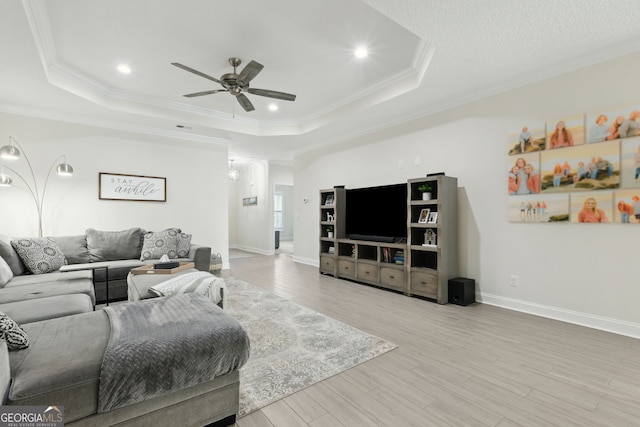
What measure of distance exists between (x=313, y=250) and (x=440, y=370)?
4626 mm

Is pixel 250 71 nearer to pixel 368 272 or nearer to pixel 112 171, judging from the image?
pixel 368 272

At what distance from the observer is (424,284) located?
13.1 ft

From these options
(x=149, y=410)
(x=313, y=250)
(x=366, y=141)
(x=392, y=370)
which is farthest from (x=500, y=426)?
(x=313, y=250)

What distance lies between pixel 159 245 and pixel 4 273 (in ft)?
5.63

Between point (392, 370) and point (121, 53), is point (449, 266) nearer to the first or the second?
point (392, 370)

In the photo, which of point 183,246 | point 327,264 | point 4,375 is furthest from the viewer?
point 327,264

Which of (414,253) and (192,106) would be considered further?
(192,106)

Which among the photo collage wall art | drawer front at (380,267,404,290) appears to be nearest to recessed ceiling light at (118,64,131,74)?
drawer front at (380,267,404,290)

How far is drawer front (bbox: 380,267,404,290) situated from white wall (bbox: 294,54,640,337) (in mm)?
666

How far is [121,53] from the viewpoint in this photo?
3.33 m

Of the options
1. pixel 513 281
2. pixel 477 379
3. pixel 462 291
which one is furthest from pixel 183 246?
pixel 513 281

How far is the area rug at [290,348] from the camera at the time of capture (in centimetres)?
198

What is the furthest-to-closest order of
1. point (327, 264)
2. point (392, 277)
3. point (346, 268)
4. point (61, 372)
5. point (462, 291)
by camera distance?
point (327, 264) → point (346, 268) → point (392, 277) → point (462, 291) → point (61, 372)

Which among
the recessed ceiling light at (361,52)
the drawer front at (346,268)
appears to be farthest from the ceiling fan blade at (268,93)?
the drawer front at (346,268)
